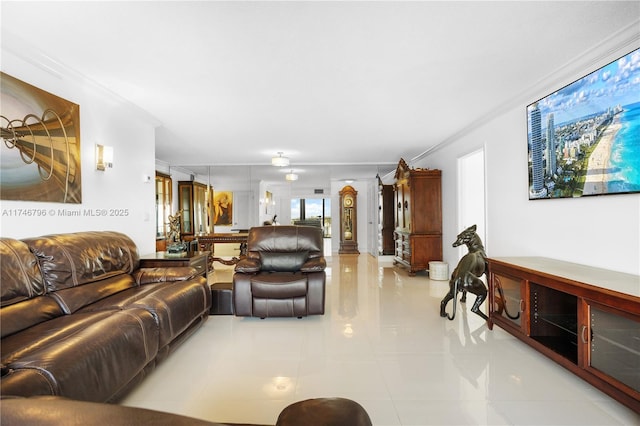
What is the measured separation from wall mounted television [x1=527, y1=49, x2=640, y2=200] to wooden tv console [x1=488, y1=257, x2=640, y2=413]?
2.26 feet

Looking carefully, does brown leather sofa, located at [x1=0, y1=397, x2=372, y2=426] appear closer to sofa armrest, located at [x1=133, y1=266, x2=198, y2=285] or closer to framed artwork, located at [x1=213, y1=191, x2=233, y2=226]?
sofa armrest, located at [x1=133, y1=266, x2=198, y2=285]

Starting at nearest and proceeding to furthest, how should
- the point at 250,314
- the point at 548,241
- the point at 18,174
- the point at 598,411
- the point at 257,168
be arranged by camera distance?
the point at 598,411
the point at 18,174
the point at 548,241
the point at 250,314
the point at 257,168

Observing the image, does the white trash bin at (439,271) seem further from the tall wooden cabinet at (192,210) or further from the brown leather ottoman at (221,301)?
the tall wooden cabinet at (192,210)

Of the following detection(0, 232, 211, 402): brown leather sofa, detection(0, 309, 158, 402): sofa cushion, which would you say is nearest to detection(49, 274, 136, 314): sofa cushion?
detection(0, 232, 211, 402): brown leather sofa

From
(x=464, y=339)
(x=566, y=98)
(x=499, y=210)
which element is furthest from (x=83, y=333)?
(x=499, y=210)

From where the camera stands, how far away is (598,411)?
198 cm

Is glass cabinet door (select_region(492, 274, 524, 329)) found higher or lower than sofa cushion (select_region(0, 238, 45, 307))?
lower

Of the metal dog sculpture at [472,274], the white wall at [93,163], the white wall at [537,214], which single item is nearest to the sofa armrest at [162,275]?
the white wall at [93,163]

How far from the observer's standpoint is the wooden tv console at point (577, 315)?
74.9 inches

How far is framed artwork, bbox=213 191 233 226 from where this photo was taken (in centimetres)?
844

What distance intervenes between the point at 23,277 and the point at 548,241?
4.27m

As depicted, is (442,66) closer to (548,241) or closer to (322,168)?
(548,241)

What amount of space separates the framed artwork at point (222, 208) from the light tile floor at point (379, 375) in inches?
197

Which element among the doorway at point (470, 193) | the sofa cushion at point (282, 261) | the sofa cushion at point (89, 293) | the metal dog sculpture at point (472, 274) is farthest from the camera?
the doorway at point (470, 193)
